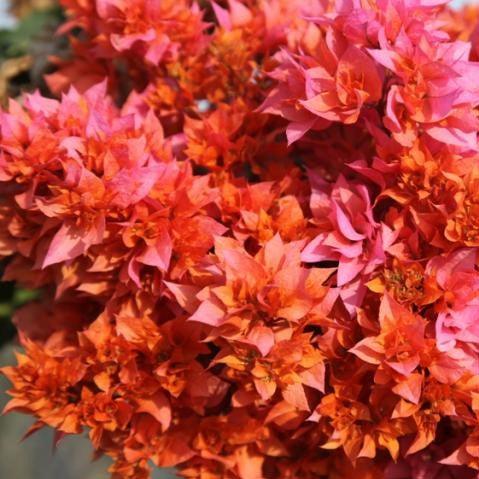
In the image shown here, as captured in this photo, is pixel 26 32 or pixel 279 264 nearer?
pixel 279 264

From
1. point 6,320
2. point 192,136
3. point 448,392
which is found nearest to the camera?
point 448,392

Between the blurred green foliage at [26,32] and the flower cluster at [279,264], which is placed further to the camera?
the blurred green foliage at [26,32]

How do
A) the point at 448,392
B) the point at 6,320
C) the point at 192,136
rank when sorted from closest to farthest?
1. the point at 448,392
2. the point at 192,136
3. the point at 6,320

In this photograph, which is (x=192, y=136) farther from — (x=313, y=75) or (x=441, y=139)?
(x=441, y=139)

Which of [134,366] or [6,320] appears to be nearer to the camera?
[134,366]

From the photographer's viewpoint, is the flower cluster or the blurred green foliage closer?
the flower cluster

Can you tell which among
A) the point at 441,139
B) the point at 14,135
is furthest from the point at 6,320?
the point at 441,139

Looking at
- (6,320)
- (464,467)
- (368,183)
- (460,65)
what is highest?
(460,65)

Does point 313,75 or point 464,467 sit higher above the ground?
point 313,75
